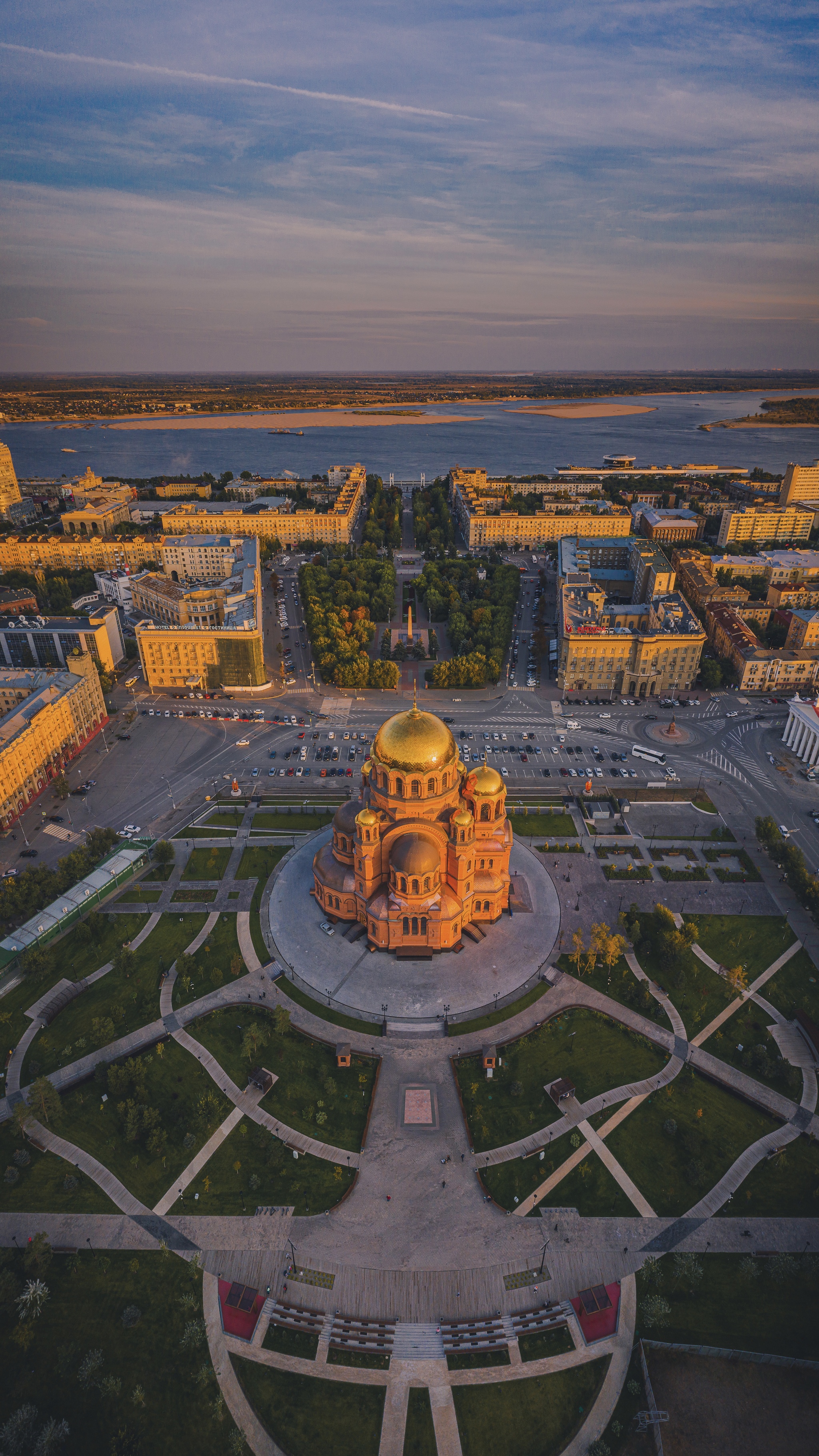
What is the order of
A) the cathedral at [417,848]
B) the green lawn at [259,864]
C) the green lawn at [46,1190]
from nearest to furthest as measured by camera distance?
the green lawn at [46,1190]
the cathedral at [417,848]
the green lawn at [259,864]

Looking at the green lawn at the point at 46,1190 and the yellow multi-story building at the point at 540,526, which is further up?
the yellow multi-story building at the point at 540,526

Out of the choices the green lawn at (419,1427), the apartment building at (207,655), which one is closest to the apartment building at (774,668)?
the apartment building at (207,655)

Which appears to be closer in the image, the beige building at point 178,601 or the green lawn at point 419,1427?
the green lawn at point 419,1427

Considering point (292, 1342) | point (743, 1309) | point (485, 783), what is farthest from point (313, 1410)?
point (485, 783)

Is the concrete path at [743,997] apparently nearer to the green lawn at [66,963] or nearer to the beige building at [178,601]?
the green lawn at [66,963]

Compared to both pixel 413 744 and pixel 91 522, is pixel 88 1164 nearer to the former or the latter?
pixel 413 744

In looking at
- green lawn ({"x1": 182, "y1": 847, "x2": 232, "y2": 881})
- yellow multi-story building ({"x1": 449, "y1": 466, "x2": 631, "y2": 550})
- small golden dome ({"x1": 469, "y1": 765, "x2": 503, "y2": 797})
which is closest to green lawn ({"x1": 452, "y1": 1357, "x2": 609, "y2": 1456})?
small golden dome ({"x1": 469, "y1": 765, "x2": 503, "y2": 797})

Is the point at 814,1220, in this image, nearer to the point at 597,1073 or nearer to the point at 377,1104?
the point at 597,1073

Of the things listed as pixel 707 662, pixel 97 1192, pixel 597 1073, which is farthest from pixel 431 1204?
pixel 707 662
